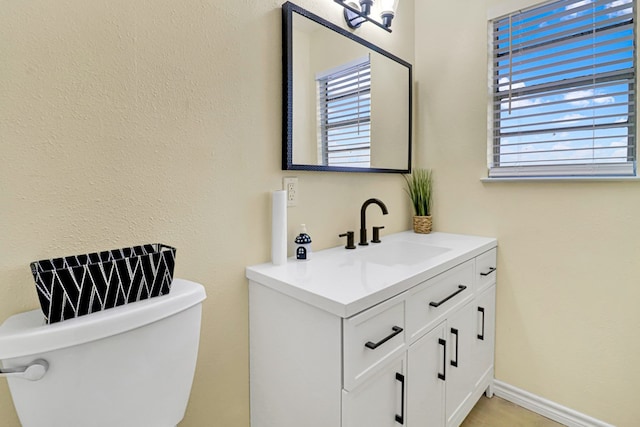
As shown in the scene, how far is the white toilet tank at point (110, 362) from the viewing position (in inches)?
26.5

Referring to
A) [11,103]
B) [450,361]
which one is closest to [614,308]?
[450,361]

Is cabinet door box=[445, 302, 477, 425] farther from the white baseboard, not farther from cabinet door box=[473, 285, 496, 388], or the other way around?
the white baseboard

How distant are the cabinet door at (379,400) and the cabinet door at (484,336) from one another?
2.31 ft

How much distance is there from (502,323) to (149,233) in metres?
1.85

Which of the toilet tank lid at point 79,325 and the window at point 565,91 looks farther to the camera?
the window at point 565,91

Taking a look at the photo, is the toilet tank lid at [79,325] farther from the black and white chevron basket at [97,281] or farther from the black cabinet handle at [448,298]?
the black cabinet handle at [448,298]

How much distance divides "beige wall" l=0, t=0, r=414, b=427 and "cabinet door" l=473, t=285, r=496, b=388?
0.99 meters

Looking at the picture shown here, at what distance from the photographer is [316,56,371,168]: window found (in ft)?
4.94

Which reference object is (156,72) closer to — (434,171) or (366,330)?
(366,330)

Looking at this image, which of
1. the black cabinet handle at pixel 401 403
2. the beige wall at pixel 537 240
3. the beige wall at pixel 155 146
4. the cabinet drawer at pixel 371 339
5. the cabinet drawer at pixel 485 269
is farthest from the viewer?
the cabinet drawer at pixel 485 269

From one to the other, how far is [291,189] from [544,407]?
5.64ft

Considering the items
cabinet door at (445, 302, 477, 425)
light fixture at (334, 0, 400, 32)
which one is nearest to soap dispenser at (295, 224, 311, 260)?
cabinet door at (445, 302, 477, 425)

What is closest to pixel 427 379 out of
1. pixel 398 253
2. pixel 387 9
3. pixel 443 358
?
pixel 443 358


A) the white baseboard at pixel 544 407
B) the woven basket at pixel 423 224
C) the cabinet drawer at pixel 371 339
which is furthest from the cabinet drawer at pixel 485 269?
the cabinet drawer at pixel 371 339
